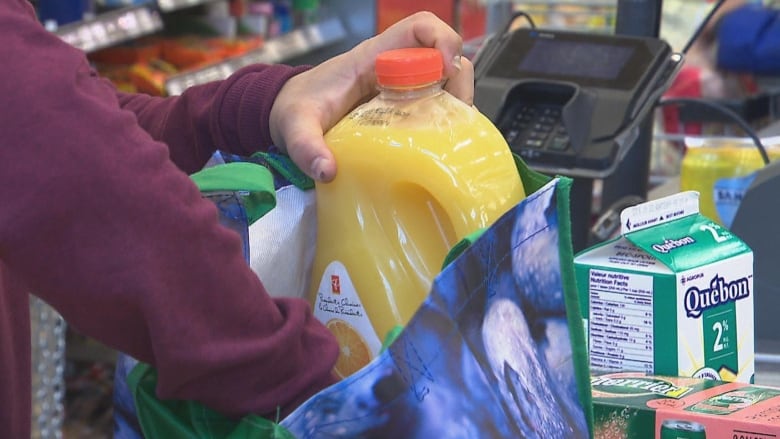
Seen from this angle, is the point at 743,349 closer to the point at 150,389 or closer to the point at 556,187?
the point at 556,187

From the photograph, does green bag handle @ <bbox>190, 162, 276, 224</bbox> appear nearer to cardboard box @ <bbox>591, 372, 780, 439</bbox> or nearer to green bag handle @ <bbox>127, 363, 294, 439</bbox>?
green bag handle @ <bbox>127, 363, 294, 439</bbox>

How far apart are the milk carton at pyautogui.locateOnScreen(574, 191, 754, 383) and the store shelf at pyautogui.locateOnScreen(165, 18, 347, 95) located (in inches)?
92.1

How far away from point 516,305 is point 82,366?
8.24 feet

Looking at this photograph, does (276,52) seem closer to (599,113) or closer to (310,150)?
(599,113)

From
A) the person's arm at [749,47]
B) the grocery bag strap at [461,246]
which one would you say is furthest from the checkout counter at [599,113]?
the person's arm at [749,47]

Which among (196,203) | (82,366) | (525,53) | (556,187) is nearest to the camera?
(196,203)

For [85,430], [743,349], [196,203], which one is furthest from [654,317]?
[85,430]

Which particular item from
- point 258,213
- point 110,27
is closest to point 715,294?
point 258,213

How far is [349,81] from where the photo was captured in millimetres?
982

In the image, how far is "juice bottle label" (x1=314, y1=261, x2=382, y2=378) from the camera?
0.83m

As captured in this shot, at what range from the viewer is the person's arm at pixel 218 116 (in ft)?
3.25

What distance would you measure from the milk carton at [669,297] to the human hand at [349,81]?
20 cm

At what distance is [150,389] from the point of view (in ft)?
2.21

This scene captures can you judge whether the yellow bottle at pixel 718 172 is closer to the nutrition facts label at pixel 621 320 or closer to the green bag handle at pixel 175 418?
the nutrition facts label at pixel 621 320
